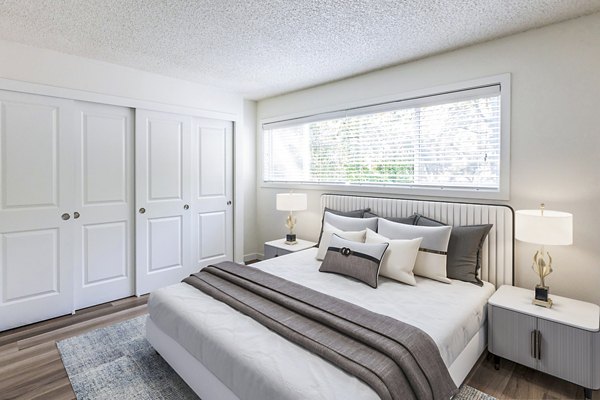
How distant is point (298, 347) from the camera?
1565 mm

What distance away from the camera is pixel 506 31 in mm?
2484

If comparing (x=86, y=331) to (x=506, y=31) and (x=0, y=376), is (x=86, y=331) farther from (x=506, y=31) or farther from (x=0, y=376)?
(x=506, y=31)

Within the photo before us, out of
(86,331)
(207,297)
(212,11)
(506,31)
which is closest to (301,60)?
(212,11)

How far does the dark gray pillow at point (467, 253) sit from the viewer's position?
8.16 ft

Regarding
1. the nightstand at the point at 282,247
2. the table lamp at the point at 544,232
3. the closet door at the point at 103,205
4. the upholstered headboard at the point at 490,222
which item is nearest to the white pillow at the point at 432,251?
the upholstered headboard at the point at 490,222

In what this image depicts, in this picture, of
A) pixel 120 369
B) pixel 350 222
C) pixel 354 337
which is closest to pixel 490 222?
pixel 350 222

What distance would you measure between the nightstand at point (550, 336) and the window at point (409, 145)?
0.92m

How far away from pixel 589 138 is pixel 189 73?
12.2 ft

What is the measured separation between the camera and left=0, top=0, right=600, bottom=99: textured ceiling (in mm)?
2154

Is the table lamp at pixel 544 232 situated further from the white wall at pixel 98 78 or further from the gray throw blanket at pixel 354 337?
the white wall at pixel 98 78

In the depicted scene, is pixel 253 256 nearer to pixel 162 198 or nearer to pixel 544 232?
pixel 162 198

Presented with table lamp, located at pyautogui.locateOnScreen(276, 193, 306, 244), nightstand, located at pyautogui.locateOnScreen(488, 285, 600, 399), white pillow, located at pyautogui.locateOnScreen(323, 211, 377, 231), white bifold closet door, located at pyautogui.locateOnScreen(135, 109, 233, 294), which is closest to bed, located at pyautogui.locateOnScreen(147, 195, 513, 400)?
nightstand, located at pyautogui.locateOnScreen(488, 285, 600, 399)

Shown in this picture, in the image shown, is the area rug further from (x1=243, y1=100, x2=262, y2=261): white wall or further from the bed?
(x1=243, y1=100, x2=262, y2=261): white wall

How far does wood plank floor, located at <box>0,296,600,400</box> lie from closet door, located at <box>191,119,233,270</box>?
5.16 feet
